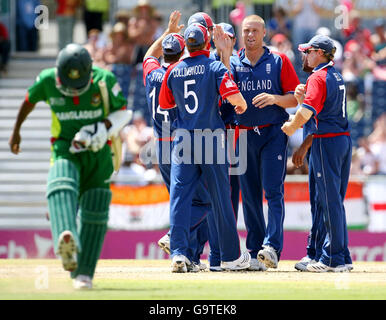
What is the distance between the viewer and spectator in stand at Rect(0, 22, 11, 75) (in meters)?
20.8

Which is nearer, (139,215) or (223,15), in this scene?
(139,215)

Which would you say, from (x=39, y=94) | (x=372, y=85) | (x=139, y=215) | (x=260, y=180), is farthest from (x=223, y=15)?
(x=39, y=94)

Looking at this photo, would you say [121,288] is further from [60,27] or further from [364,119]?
[60,27]

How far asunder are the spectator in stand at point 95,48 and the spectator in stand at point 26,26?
1.50 metres

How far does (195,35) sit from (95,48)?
34.9 feet

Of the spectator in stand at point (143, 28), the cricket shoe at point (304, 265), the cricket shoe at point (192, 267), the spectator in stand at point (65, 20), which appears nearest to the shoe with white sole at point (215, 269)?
the cricket shoe at point (192, 267)

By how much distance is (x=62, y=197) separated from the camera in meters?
8.48

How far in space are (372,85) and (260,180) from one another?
353 inches

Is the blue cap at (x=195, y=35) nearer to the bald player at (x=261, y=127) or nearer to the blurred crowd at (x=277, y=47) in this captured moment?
the bald player at (x=261, y=127)

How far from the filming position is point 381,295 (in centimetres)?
850

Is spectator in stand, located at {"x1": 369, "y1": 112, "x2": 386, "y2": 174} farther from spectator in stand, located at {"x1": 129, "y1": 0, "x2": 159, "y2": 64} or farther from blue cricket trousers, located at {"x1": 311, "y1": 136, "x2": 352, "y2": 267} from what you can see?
blue cricket trousers, located at {"x1": 311, "y1": 136, "x2": 352, "y2": 267}

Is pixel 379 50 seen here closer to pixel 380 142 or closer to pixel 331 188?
pixel 380 142

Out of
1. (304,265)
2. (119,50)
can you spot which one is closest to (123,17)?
(119,50)
